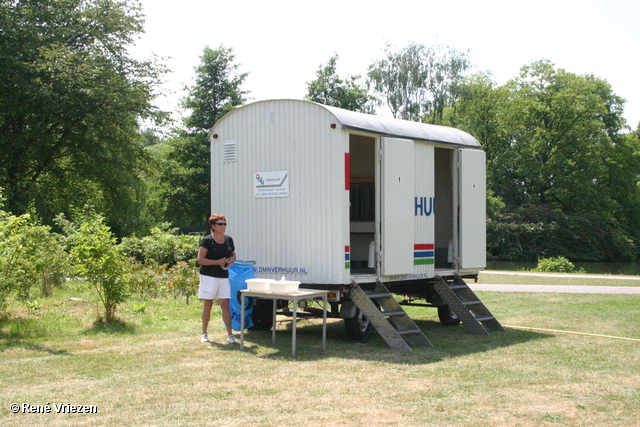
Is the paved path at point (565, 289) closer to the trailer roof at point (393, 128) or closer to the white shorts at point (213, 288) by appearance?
the trailer roof at point (393, 128)

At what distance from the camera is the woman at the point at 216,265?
8867 millimetres

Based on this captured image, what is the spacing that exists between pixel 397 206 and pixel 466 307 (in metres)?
2.05

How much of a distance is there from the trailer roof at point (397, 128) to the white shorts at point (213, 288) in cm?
262

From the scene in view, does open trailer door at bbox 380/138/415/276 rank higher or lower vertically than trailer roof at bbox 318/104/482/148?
lower

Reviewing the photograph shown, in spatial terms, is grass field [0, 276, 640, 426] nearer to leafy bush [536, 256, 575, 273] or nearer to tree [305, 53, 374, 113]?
leafy bush [536, 256, 575, 273]

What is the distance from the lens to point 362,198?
12102mm

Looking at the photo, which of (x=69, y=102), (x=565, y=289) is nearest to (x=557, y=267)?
(x=565, y=289)

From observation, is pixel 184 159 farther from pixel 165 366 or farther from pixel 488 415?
pixel 488 415

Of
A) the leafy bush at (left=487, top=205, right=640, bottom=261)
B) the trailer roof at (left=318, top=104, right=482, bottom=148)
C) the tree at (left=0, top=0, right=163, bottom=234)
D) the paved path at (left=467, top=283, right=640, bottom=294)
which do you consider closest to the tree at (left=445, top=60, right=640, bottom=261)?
the leafy bush at (left=487, top=205, right=640, bottom=261)

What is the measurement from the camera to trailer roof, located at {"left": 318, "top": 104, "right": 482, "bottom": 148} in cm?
917

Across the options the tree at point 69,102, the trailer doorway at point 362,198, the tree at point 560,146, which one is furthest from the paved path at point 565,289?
the tree at point 560,146

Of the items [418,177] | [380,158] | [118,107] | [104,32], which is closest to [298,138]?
[380,158]

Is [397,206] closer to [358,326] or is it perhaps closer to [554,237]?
[358,326]

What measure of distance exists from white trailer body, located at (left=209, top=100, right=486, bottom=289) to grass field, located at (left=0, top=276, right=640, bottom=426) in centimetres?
112
